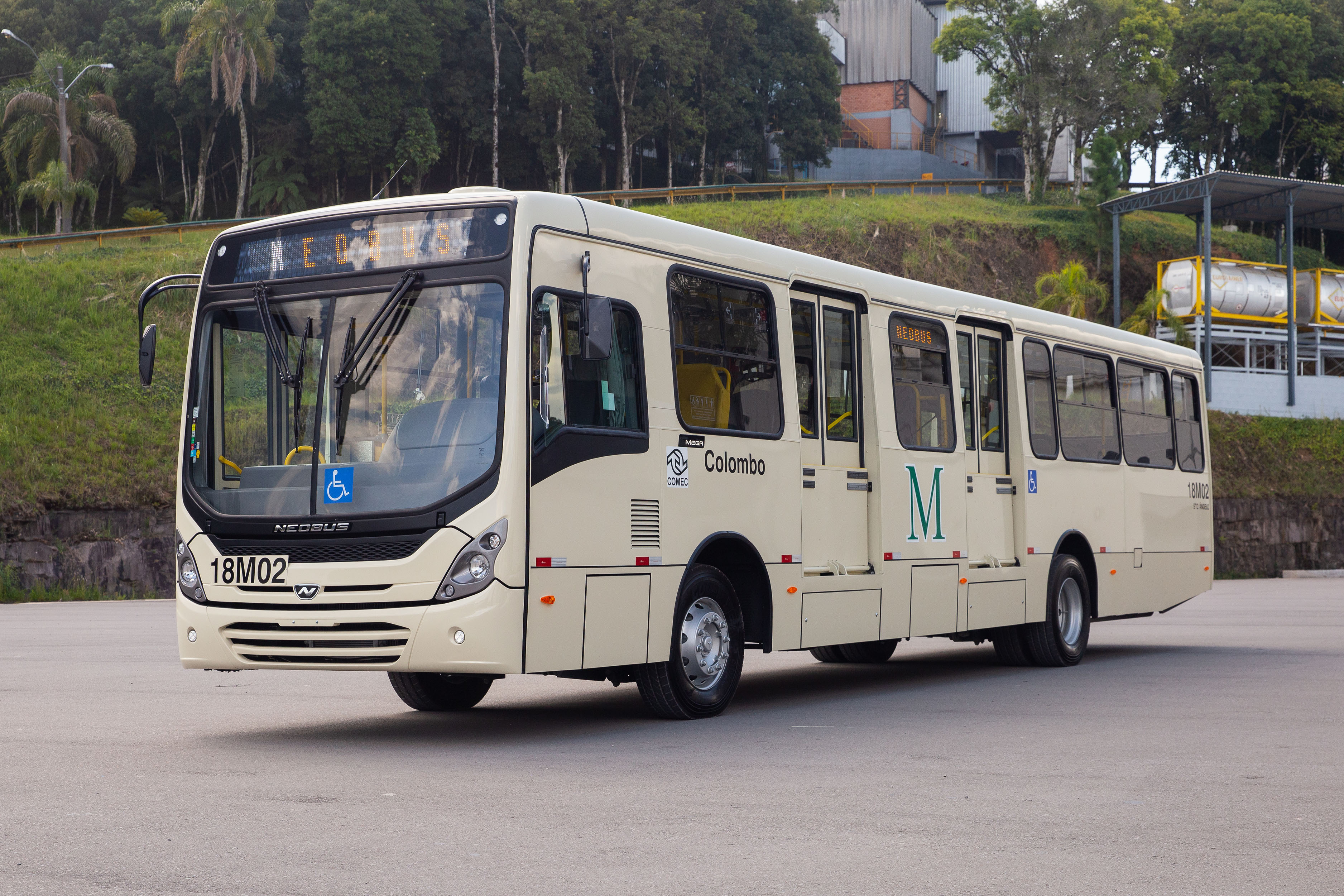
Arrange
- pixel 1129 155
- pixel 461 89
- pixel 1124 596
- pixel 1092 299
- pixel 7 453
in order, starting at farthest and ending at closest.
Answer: pixel 1129 155 < pixel 461 89 < pixel 1092 299 < pixel 7 453 < pixel 1124 596

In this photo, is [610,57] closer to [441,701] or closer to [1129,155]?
[1129,155]

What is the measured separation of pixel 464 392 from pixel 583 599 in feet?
4.67

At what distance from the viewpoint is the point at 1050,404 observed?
47.1 ft

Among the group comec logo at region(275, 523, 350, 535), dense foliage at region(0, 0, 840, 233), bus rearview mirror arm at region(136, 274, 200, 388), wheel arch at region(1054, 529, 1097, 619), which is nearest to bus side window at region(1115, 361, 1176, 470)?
wheel arch at region(1054, 529, 1097, 619)

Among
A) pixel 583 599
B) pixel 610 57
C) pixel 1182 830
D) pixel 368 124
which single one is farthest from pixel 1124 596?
pixel 610 57

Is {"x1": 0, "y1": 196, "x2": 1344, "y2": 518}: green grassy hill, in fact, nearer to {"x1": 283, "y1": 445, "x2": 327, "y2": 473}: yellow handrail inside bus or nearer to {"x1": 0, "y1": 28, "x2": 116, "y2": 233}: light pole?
{"x1": 0, "y1": 28, "x2": 116, "y2": 233}: light pole

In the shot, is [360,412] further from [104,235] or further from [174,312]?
[104,235]

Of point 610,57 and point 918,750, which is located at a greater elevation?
point 610,57

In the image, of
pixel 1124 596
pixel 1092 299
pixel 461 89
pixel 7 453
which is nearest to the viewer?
pixel 1124 596

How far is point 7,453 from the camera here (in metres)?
29.6

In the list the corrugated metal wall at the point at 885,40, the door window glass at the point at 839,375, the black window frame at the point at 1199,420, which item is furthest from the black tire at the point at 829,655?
the corrugated metal wall at the point at 885,40

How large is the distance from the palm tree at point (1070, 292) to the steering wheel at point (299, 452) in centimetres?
3487

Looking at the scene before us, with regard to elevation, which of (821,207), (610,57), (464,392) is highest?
(610,57)

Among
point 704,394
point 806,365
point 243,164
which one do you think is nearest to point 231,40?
point 243,164
